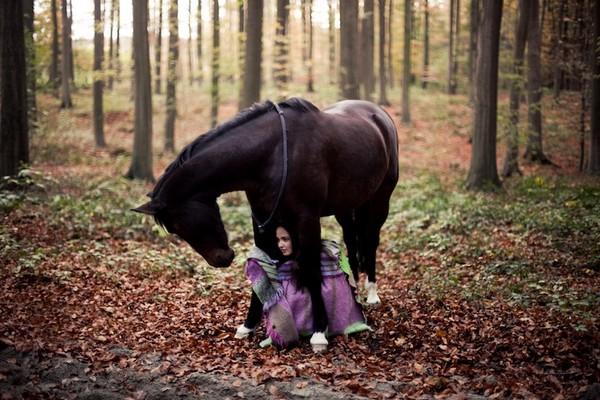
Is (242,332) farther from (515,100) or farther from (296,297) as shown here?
(515,100)

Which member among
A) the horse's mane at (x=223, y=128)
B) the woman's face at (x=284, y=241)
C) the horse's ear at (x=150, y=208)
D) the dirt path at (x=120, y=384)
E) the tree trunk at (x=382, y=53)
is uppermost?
the tree trunk at (x=382, y=53)

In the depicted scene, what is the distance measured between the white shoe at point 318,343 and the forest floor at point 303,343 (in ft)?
0.30

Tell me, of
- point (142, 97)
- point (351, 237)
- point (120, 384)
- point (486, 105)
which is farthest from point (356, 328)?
point (142, 97)

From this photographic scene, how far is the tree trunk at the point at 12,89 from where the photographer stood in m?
10.4

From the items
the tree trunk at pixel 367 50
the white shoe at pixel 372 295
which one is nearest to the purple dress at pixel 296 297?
the white shoe at pixel 372 295

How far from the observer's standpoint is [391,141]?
23.4 feet

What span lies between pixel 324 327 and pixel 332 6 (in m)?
32.5

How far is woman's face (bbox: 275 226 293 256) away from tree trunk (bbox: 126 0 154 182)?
40.1 feet

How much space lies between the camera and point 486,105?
563 inches

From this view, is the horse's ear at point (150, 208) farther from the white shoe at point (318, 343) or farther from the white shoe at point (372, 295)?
the white shoe at point (372, 295)

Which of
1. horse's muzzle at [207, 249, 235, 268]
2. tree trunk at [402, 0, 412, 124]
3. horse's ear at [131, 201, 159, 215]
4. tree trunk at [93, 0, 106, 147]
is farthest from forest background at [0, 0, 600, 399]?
tree trunk at [402, 0, 412, 124]

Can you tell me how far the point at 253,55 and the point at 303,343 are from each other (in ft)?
31.8

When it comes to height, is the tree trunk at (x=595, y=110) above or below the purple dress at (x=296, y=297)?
above

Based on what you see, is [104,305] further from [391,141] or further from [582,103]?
[582,103]
